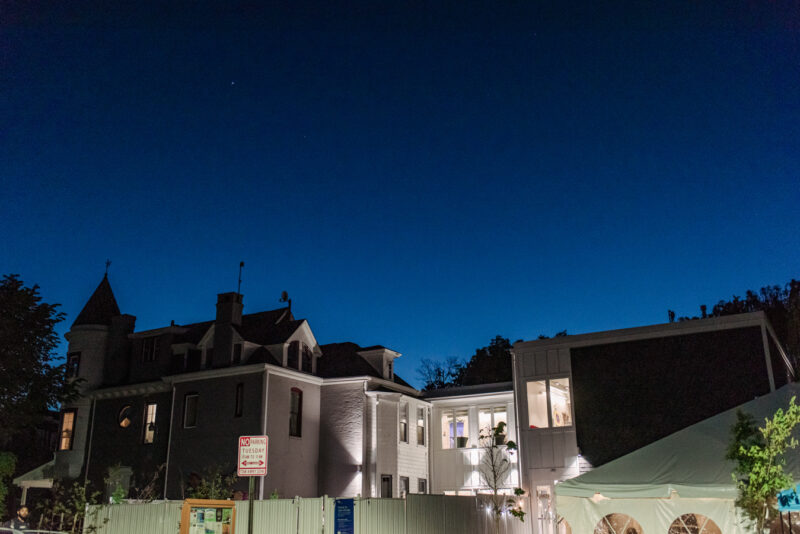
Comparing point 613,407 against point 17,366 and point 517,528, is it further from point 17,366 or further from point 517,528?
point 17,366

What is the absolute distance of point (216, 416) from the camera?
26703 mm

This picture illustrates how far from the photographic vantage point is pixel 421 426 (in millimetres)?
30734

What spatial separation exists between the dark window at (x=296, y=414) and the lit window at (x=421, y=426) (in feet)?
18.8

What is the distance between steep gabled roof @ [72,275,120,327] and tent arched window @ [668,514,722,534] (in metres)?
26.4

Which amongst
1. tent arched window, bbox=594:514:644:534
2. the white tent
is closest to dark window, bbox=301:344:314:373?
tent arched window, bbox=594:514:644:534

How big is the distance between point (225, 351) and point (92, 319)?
9007mm

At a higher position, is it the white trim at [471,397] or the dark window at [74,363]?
the dark window at [74,363]

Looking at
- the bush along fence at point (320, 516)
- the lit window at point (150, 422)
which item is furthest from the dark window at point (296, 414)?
the bush along fence at point (320, 516)

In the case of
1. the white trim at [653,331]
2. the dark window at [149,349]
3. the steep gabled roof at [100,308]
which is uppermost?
the steep gabled roof at [100,308]

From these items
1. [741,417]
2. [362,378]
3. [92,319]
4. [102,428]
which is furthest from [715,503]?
[92,319]

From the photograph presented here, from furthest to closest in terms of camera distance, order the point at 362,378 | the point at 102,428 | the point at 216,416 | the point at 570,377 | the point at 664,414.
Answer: the point at 102,428, the point at 362,378, the point at 216,416, the point at 570,377, the point at 664,414

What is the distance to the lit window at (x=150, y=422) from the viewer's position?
28.9 metres

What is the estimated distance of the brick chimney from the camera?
27734mm

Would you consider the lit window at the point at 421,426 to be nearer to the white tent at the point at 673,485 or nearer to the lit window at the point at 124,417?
the lit window at the point at 124,417
